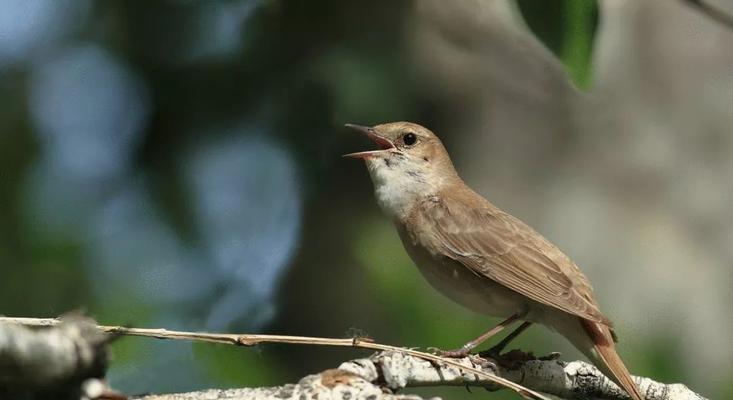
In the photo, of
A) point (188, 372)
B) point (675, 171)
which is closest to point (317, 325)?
point (188, 372)

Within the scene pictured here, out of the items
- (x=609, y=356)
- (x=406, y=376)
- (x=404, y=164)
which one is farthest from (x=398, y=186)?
(x=406, y=376)

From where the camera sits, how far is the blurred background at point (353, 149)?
6.91 metres

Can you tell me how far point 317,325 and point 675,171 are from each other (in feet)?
9.48

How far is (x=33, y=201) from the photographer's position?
7277 mm

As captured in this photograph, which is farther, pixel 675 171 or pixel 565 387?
pixel 675 171

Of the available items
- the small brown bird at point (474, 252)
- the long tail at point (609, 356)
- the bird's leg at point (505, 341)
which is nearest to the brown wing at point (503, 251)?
the small brown bird at point (474, 252)

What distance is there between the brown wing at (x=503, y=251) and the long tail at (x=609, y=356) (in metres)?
0.11

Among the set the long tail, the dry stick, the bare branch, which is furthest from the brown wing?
the bare branch

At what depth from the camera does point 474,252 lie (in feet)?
15.1

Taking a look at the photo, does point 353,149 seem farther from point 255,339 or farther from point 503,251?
point 255,339

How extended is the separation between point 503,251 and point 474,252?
163mm

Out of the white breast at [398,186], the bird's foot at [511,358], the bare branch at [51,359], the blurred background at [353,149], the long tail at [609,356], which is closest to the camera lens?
the bare branch at [51,359]

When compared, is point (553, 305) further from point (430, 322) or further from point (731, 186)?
point (731, 186)

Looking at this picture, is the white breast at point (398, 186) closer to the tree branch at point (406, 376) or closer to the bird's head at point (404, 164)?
the bird's head at point (404, 164)
